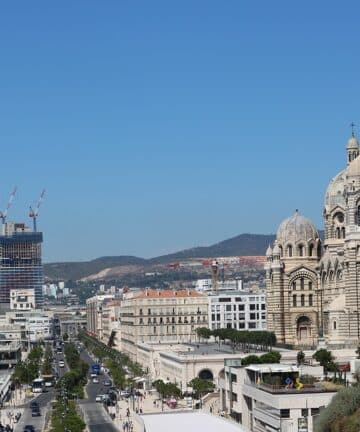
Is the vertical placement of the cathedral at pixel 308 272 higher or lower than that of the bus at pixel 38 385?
higher

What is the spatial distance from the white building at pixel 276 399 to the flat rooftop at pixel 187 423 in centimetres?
329

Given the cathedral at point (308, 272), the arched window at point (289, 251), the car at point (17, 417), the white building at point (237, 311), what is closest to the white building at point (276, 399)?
Result: the car at point (17, 417)

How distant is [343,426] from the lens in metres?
50.0

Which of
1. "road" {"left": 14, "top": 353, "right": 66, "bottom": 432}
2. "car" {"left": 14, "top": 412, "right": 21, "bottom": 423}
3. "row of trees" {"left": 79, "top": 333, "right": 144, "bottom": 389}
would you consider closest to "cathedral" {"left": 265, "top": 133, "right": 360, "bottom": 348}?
"row of trees" {"left": 79, "top": 333, "right": 144, "bottom": 389}

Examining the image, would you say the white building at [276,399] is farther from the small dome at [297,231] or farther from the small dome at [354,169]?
the small dome at [297,231]

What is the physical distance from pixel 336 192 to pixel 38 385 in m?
32.3

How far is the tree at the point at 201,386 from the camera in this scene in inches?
3639

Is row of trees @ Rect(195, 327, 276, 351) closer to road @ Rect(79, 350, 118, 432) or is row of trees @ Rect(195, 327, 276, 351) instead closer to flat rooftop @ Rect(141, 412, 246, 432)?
road @ Rect(79, 350, 118, 432)

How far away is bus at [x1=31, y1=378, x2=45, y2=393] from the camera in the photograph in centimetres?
11638

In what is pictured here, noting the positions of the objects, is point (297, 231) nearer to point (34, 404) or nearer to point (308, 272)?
point (308, 272)

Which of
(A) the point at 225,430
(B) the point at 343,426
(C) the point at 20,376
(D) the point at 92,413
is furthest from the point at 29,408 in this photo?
(B) the point at 343,426

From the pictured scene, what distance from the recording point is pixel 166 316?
507 feet

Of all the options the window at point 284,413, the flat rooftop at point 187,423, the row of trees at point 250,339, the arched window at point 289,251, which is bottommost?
the flat rooftop at point 187,423

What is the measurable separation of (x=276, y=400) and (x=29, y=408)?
40.6 m
